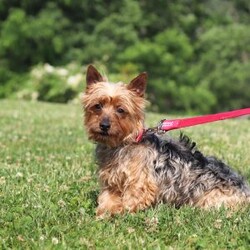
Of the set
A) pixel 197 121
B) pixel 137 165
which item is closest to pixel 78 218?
pixel 137 165

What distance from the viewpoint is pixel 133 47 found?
114ft

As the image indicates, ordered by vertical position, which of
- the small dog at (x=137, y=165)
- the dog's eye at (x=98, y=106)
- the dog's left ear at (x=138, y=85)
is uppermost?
the dog's left ear at (x=138, y=85)

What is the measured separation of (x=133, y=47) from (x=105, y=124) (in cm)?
2932

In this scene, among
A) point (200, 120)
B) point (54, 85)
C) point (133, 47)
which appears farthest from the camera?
point (133, 47)

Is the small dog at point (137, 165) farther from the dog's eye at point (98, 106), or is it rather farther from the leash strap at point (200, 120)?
the leash strap at point (200, 120)

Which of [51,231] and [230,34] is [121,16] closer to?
[230,34]

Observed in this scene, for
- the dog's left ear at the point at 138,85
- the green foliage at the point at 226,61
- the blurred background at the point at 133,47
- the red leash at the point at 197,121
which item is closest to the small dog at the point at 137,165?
the dog's left ear at the point at 138,85

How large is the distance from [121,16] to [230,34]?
6733 mm

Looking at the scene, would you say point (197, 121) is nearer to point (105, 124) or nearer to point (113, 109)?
point (113, 109)

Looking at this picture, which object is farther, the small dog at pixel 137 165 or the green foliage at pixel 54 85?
the green foliage at pixel 54 85

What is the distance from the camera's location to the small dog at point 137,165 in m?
5.96

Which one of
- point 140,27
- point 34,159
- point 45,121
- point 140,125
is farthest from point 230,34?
point 140,125

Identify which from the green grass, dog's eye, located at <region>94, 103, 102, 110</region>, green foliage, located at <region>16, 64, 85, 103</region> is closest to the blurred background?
green foliage, located at <region>16, 64, 85, 103</region>

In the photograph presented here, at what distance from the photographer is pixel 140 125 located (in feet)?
20.1
